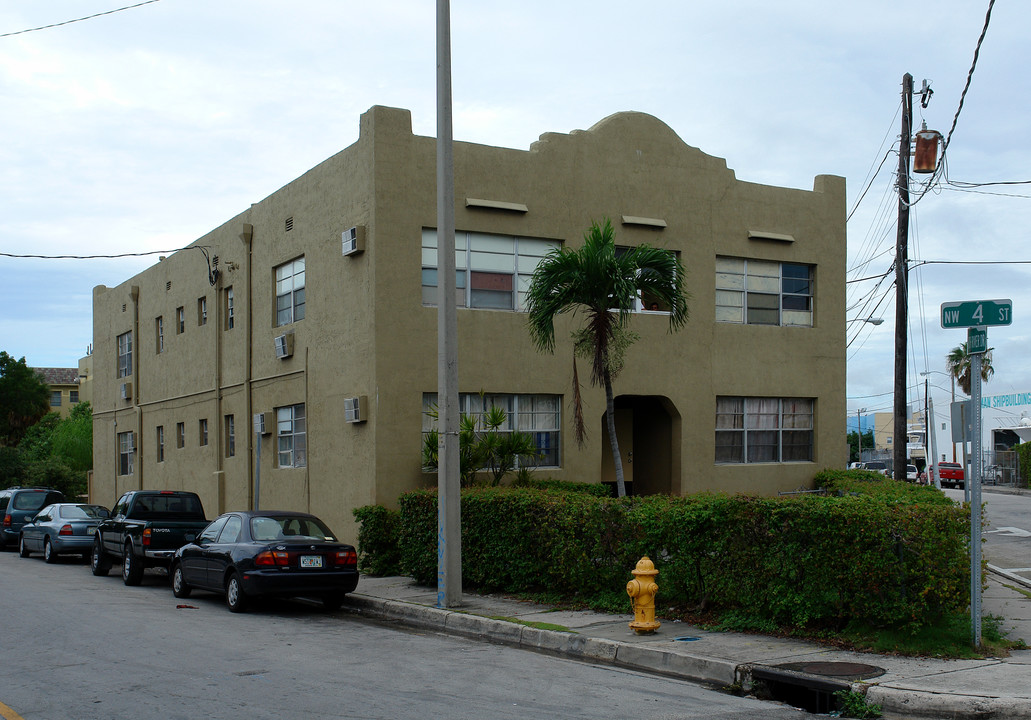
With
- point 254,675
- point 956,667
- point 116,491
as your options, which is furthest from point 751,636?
point 116,491

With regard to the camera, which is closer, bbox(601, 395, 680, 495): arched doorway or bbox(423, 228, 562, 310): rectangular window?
bbox(423, 228, 562, 310): rectangular window

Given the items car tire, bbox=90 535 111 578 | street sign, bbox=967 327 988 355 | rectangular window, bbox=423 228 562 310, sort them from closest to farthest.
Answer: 1. street sign, bbox=967 327 988 355
2. rectangular window, bbox=423 228 562 310
3. car tire, bbox=90 535 111 578

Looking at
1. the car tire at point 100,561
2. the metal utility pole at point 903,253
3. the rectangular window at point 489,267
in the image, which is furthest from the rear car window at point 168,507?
the metal utility pole at point 903,253

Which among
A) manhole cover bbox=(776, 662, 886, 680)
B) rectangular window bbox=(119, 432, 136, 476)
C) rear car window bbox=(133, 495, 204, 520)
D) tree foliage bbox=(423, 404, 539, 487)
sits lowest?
manhole cover bbox=(776, 662, 886, 680)

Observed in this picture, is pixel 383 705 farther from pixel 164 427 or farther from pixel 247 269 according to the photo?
pixel 164 427

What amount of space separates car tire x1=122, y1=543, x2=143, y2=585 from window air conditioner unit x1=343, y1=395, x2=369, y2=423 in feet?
14.3

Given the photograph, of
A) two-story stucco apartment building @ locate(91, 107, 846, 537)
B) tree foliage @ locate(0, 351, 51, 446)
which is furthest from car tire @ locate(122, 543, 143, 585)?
tree foliage @ locate(0, 351, 51, 446)

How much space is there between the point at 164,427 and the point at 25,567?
750cm

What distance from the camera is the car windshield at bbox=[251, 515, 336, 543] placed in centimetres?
1389

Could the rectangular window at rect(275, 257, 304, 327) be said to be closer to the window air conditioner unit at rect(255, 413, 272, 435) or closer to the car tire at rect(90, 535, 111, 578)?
the window air conditioner unit at rect(255, 413, 272, 435)

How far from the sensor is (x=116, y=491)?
3156 cm

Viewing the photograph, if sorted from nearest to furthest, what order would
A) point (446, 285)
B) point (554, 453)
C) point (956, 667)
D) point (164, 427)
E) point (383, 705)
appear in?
1. point (383, 705)
2. point (956, 667)
3. point (446, 285)
4. point (554, 453)
5. point (164, 427)

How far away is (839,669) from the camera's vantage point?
8492 millimetres

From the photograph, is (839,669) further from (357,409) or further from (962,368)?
(962,368)
